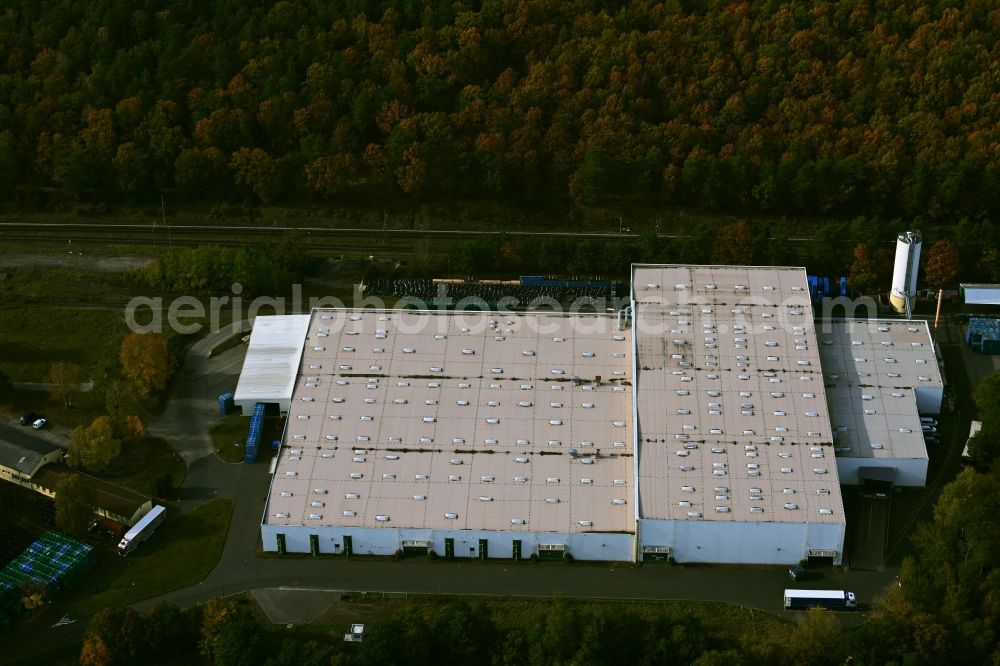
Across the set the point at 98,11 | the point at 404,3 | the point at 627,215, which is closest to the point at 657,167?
the point at 627,215

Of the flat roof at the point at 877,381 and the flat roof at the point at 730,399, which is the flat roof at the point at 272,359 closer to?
the flat roof at the point at 730,399

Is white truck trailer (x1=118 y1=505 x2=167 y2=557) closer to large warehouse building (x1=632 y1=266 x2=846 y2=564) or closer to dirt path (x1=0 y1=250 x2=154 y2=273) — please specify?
large warehouse building (x1=632 y1=266 x2=846 y2=564)

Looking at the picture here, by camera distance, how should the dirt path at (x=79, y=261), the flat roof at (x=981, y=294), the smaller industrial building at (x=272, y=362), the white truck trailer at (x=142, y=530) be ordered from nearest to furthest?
the white truck trailer at (x=142, y=530) → the smaller industrial building at (x=272, y=362) → the flat roof at (x=981, y=294) → the dirt path at (x=79, y=261)

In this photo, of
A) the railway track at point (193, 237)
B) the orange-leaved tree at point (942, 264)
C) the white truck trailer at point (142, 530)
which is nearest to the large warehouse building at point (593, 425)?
the white truck trailer at point (142, 530)

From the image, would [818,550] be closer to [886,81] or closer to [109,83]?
[886,81]

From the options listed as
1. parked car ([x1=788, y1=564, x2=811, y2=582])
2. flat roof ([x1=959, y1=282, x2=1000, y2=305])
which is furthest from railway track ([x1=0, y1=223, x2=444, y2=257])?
parked car ([x1=788, y1=564, x2=811, y2=582])

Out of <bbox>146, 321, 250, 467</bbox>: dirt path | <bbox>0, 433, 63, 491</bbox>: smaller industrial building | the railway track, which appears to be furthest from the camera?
the railway track
